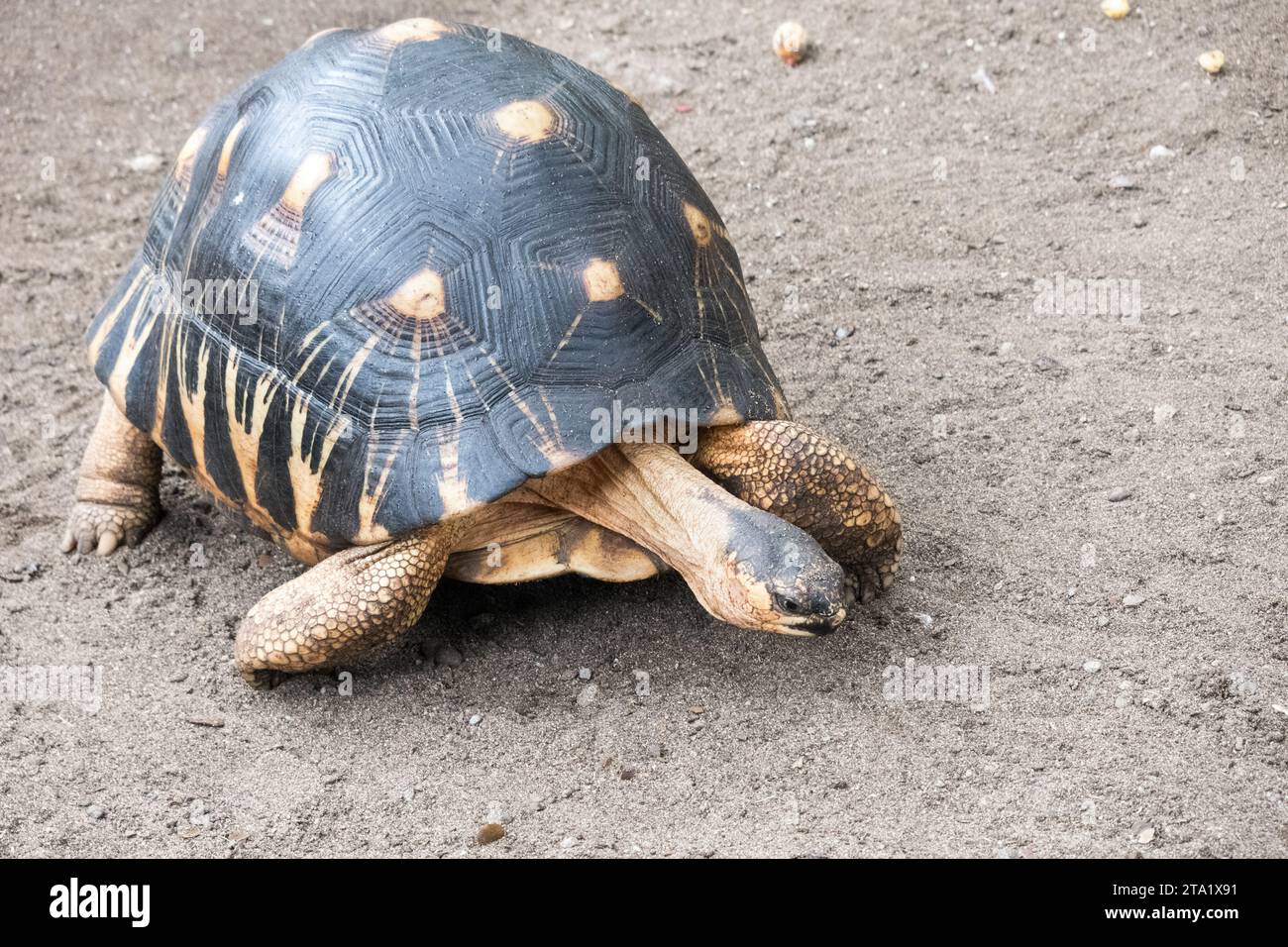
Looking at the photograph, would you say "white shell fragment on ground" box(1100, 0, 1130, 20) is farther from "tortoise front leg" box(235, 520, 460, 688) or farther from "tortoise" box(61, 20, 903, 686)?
"tortoise front leg" box(235, 520, 460, 688)

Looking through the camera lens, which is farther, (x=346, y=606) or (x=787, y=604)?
(x=346, y=606)

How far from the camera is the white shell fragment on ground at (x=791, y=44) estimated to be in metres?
6.71

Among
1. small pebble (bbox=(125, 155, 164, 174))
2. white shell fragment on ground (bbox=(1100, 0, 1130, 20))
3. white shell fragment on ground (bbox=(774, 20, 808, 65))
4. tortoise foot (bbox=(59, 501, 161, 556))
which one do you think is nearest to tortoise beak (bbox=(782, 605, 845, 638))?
tortoise foot (bbox=(59, 501, 161, 556))

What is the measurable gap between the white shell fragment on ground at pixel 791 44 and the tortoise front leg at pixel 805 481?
11.4 feet

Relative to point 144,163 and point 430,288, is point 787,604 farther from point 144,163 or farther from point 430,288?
point 144,163

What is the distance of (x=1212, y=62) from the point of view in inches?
239

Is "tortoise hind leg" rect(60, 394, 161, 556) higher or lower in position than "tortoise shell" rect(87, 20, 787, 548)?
lower

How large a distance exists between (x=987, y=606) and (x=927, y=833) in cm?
87

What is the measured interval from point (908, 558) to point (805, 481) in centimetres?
63

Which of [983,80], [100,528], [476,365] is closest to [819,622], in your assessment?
[476,365]

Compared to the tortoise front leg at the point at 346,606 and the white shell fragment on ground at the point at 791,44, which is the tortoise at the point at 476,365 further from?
the white shell fragment on ground at the point at 791,44

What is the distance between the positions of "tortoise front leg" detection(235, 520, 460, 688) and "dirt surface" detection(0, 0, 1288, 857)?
0.71ft

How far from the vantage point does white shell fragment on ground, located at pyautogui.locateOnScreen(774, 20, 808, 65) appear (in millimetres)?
6715

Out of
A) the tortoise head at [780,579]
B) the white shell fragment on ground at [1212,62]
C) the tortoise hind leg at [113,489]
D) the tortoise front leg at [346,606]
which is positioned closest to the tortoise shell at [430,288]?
the tortoise front leg at [346,606]
